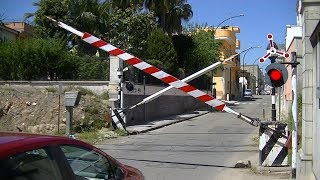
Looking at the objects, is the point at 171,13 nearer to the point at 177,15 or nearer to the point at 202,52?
the point at 177,15

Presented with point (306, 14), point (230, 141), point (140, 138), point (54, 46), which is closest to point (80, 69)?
point (54, 46)

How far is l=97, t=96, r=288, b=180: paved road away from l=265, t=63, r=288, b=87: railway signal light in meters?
2.25

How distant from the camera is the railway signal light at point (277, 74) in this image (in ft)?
31.7

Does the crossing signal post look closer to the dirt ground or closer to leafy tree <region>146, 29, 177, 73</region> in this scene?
the dirt ground

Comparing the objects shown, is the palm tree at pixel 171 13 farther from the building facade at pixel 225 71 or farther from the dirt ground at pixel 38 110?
the building facade at pixel 225 71

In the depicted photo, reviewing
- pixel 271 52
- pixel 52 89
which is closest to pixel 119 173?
pixel 271 52

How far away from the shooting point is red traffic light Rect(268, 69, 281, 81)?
9.70 metres

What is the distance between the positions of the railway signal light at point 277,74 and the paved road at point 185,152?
88.7 inches

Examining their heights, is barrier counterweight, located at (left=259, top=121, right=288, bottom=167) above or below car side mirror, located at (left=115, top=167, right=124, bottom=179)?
below

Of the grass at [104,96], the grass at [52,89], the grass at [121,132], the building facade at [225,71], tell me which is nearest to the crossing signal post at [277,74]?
the grass at [121,132]

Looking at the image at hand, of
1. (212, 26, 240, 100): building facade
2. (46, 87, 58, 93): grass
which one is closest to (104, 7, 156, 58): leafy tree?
(46, 87, 58, 93): grass

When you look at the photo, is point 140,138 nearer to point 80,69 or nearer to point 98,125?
point 98,125

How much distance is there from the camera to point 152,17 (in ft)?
134

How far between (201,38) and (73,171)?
48075 millimetres
